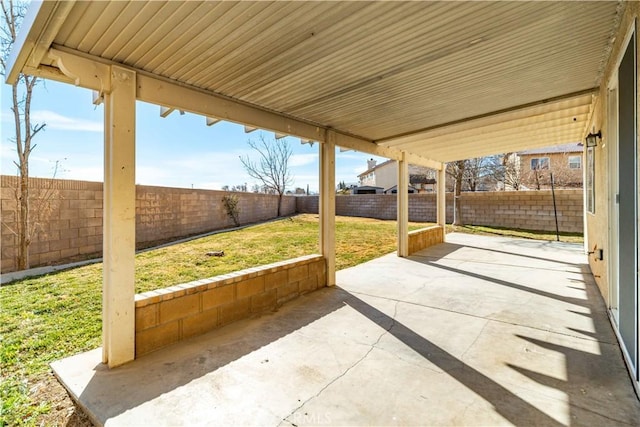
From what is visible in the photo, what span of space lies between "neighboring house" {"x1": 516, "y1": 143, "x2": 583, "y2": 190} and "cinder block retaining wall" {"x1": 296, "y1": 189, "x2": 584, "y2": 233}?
28.4ft

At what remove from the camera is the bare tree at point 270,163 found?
73.4 ft

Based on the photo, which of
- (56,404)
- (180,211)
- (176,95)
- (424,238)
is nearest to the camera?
(56,404)

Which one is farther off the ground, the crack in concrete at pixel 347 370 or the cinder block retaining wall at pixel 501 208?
the cinder block retaining wall at pixel 501 208

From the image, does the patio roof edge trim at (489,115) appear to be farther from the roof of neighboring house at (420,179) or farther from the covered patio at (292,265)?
the roof of neighboring house at (420,179)

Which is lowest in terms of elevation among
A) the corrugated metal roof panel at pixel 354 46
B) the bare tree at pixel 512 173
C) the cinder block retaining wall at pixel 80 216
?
the cinder block retaining wall at pixel 80 216

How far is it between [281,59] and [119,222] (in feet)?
6.96

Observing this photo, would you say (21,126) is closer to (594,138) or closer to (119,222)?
(119,222)

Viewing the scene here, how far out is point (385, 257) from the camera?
7824 mm

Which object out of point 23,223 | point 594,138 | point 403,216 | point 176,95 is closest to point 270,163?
point 403,216

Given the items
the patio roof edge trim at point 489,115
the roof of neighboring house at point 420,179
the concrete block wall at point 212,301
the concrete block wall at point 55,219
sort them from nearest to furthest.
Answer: the concrete block wall at point 212,301, the patio roof edge trim at point 489,115, the concrete block wall at point 55,219, the roof of neighboring house at point 420,179

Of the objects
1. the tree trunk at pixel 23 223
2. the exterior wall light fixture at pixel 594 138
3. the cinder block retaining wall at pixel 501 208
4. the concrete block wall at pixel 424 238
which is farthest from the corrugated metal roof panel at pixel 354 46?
the cinder block retaining wall at pixel 501 208

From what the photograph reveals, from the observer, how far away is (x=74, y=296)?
4.75 meters

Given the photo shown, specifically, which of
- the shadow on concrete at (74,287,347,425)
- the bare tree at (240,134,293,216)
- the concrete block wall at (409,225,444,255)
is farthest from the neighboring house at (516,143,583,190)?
the shadow on concrete at (74,287,347,425)

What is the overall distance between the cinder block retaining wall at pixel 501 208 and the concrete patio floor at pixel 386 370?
969cm
